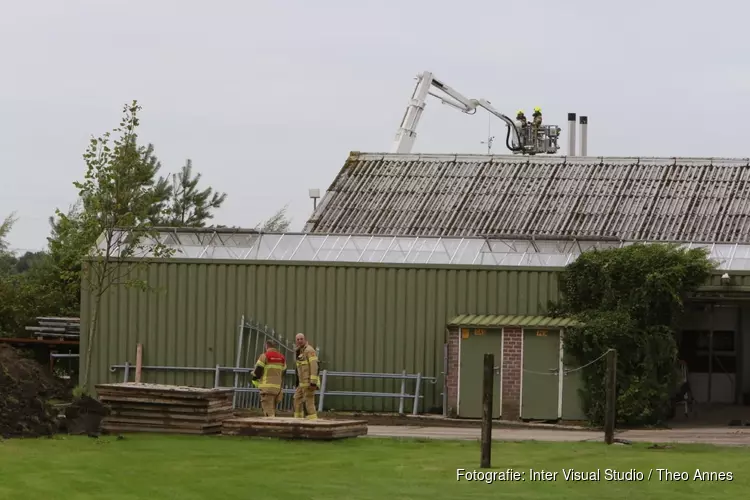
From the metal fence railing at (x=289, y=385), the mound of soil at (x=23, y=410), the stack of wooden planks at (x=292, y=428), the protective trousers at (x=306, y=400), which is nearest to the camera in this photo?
the mound of soil at (x=23, y=410)

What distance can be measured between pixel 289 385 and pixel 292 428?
8.63m

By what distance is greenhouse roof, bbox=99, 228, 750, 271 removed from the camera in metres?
30.3

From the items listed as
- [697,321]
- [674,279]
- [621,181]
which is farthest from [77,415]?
[621,181]

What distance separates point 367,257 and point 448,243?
5.99 feet

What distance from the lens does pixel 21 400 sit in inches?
848

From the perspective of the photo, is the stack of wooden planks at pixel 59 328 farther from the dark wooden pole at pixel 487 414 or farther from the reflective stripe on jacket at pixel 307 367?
the dark wooden pole at pixel 487 414

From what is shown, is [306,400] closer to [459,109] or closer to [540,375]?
[540,375]

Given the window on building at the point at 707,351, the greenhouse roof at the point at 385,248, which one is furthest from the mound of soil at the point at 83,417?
the window on building at the point at 707,351

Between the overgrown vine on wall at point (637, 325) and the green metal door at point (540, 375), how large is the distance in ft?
1.18

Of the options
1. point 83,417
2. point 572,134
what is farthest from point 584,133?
point 83,417

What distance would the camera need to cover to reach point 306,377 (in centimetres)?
2367

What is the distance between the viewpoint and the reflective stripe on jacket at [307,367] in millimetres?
23531

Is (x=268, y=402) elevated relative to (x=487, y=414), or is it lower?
lower

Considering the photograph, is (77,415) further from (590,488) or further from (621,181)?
(621,181)
